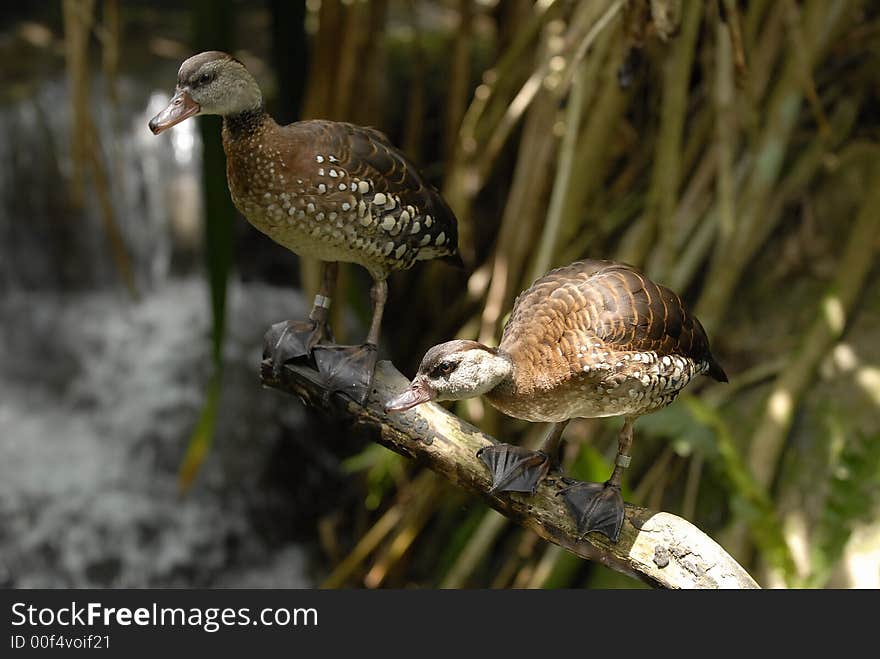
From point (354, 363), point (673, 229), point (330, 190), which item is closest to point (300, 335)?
point (354, 363)

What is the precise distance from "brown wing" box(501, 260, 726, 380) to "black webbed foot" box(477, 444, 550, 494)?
198 mm

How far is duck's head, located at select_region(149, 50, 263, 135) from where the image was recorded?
5.74ft

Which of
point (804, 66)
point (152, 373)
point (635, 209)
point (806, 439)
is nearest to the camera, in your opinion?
point (804, 66)

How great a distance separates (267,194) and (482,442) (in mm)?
622

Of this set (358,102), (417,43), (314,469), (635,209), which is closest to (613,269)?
(635,209)

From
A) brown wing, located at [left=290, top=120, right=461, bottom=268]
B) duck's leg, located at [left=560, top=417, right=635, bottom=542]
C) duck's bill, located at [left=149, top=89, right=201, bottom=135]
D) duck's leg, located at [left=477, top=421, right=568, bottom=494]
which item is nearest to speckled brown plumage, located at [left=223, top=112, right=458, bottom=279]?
brown wing, located at [left=290, top=120, right=461, bottom=268]

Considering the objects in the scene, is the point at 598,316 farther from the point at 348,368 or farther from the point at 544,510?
the point at 348,368

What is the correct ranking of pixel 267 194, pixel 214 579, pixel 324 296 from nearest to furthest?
pixel 267 194
pixel 324 296
pixel 214 579

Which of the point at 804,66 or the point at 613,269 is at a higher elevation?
the point at 804,66

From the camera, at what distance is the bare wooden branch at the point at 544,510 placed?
1.81 metres

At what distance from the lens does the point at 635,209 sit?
3.52 meters

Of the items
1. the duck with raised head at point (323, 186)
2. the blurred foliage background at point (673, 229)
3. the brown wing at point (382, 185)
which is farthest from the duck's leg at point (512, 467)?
the blurred foliage background at point (673, 229)

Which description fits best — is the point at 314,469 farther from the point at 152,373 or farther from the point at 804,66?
the point at 804,66

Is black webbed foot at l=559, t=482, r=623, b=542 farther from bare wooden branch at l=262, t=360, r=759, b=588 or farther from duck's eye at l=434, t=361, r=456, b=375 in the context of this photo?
duck's eye at l=434, t=361, r=456, b=375
